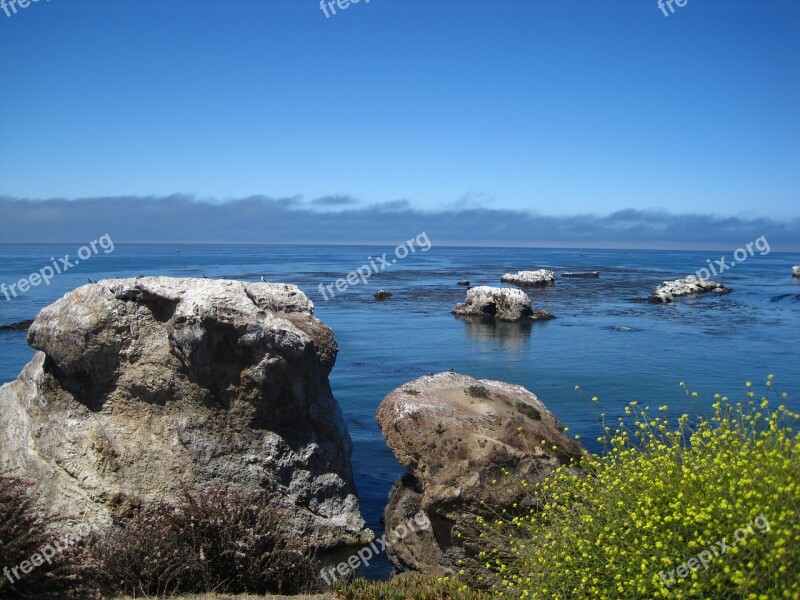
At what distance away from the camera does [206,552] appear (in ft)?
37.1

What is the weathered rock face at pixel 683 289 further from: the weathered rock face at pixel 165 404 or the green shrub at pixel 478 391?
the weathered rock face at pixel 165 404

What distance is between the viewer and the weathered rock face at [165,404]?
14.2m

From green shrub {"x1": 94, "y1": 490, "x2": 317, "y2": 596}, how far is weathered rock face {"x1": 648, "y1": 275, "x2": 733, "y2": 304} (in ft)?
203

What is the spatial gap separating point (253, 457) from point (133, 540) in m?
3.91

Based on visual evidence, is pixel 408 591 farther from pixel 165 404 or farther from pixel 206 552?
pixel 165 404

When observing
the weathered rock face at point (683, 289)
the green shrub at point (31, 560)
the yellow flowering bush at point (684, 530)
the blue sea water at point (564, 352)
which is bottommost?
the blue sea water at point (564, 352)

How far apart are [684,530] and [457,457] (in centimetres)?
544

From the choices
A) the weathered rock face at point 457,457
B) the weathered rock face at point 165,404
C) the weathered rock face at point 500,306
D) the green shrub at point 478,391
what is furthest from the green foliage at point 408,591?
the weathered rock face at point 500,306

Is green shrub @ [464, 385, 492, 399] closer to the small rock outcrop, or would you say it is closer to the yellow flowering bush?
the yellow flowering bush

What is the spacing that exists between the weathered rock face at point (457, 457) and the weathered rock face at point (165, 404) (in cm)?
223

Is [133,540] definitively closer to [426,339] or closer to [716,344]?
[426,339]

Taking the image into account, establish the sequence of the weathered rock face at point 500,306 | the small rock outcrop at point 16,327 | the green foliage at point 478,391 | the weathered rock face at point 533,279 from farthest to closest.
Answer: the weathered rock face at point 533,279, the weathered rock face at point 500,306, the small rock outcrop at point 16,327, the green foliage at point 478,391

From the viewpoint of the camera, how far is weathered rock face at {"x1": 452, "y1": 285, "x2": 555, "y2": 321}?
53.9 meters

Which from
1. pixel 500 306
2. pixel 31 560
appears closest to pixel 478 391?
pixel 31 560
